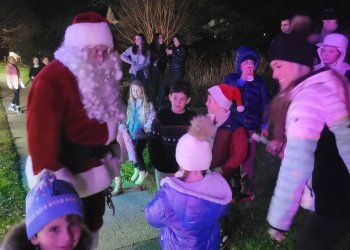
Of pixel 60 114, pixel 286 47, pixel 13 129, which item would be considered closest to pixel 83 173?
pixel 60 114

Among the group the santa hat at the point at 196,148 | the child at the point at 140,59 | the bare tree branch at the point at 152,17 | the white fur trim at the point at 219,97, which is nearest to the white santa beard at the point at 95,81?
the santa hat at the point at 196,148

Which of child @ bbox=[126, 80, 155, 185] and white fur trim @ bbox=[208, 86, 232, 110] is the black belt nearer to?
white fur trim @ bbox=[208, 86, 232, 110]

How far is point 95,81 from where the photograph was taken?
2689 millimetres

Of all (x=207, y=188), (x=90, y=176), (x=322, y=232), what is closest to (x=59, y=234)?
(x=90, y=176)

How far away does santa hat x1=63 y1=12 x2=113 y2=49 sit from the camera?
108 inches

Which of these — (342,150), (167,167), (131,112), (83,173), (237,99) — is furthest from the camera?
(131,112)

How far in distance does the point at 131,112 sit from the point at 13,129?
4523 millimetres

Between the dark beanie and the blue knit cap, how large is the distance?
4.84ft

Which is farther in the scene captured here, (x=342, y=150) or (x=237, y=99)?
(x=237, y=99)

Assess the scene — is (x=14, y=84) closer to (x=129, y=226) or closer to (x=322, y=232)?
(x=129, y=226)

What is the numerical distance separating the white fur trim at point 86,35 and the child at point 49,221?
101 cm

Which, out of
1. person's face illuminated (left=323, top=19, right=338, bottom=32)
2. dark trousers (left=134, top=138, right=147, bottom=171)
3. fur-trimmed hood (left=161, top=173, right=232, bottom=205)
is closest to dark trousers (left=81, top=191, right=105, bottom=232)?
fur-trimmed hood (left=161, top=173, right=232, bottom=205)

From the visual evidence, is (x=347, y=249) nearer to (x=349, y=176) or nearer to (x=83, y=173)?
(x=349, y=176)

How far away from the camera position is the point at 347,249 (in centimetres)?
364
